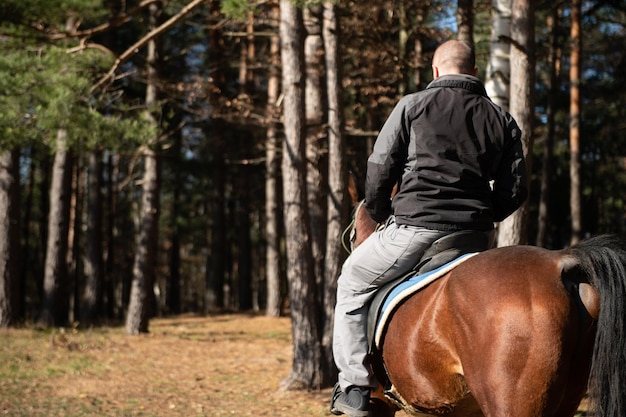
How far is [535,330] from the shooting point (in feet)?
10.8

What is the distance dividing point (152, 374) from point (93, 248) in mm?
10013

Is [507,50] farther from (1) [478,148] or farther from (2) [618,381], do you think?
(2) [618,381]

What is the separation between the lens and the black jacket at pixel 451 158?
4.00 metres

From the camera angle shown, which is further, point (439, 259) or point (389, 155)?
point (389, 155)

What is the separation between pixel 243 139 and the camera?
2470 centimetres

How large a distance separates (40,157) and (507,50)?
2425 cm

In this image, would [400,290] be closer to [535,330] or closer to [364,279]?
[364,279]

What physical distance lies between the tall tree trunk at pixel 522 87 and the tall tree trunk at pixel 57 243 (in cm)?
1347

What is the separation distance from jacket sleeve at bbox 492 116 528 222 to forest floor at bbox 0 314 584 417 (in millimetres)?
4875

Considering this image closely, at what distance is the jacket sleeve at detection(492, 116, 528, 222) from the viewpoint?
4211mm

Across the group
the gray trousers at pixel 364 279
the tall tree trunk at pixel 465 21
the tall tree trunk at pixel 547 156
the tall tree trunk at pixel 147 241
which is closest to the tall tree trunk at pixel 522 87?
the tall tree trunk at pixel 465 21

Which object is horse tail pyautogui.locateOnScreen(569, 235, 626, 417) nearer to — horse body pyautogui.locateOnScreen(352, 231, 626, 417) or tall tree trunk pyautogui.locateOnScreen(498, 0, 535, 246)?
horse body pyautogui.locateOnScreen(352, 231, 626, 417)

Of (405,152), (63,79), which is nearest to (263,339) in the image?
(63,79)

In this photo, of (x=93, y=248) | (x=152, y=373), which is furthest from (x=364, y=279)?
(x=93, y=248)
